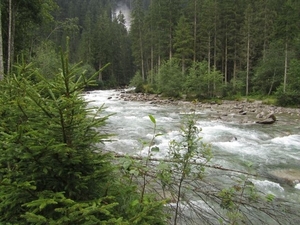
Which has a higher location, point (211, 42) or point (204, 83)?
point (211, 42)

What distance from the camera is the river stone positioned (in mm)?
5910

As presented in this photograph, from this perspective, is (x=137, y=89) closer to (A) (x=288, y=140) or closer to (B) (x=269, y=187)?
(A) (x=288, y=140)

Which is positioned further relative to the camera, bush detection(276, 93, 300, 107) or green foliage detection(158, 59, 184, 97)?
green foliage detection(158, 59, 184, 97)

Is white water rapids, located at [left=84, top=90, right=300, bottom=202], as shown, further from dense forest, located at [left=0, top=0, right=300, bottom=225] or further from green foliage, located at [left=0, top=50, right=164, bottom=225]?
green foliage, located at [left=0, top=50, right=164, bottom=225]

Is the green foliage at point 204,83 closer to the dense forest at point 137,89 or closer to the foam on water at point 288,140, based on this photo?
the dense forest at point 137,89

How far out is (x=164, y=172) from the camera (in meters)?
2.50

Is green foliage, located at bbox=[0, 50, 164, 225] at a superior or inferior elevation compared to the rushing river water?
superior

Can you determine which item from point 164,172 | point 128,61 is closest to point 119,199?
point 164,172

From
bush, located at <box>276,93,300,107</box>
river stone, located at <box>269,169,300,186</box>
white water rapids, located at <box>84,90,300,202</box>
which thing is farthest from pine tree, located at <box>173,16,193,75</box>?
river stone, located at <box>269,169,300,186</box>

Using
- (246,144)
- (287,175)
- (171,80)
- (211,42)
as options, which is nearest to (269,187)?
(287,175)

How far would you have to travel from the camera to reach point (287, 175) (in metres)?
6.24

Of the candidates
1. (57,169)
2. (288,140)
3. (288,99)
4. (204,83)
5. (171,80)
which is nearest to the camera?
(57,169)

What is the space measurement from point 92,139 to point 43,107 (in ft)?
1.58

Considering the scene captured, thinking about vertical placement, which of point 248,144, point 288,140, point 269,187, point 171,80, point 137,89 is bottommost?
point 288,140
